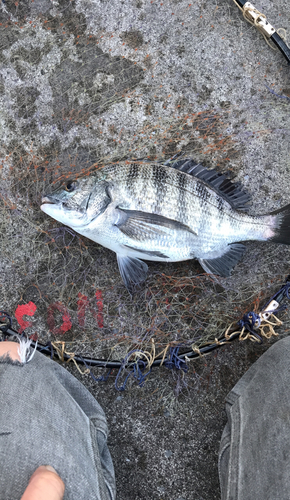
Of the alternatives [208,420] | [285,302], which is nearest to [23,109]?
[285,302]

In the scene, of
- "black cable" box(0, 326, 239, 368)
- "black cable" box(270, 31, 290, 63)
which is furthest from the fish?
"black cable" box(270, 31, 290, 63)

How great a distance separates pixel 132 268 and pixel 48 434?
922 mm

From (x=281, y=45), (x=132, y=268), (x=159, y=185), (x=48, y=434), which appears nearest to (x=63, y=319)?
(x=132, y=268)

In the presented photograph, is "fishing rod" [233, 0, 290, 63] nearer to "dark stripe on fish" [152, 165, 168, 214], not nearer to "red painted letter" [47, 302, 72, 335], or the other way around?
"dark stripe on fish" [152, 165, 168, 214]

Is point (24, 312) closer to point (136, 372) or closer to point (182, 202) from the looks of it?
point (136, 372)

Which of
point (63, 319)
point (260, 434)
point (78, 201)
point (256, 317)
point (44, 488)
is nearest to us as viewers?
point (44, 488)

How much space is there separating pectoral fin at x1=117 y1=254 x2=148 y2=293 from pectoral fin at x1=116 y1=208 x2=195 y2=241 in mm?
165

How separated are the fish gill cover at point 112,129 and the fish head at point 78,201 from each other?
0.28 m

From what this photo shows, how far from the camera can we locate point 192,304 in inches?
79.0

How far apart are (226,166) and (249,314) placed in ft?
3.03

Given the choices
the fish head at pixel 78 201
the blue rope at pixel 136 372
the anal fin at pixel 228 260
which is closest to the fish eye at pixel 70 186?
the fish head at pixel 78 201

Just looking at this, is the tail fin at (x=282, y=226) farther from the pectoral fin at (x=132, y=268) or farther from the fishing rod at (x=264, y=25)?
the fishing rod at (x=264, y=25)

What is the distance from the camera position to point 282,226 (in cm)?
181

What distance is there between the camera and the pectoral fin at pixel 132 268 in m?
1.91
